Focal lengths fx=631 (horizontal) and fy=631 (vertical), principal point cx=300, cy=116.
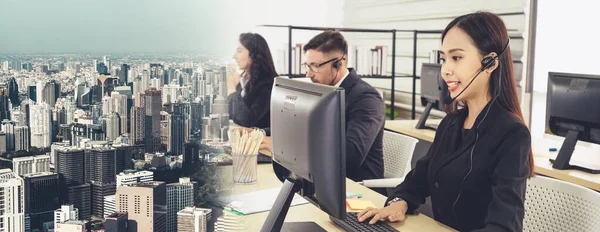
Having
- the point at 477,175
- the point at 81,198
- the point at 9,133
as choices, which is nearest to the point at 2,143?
the point at 9,133

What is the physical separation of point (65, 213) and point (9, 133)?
0.36 meters

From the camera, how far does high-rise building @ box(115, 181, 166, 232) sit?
2518 mm

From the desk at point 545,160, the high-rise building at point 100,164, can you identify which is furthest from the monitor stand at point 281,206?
the desk at point 545,160

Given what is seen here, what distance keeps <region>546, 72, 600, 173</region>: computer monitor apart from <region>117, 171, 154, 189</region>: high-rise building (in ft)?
6.49

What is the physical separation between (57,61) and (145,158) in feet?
1.71

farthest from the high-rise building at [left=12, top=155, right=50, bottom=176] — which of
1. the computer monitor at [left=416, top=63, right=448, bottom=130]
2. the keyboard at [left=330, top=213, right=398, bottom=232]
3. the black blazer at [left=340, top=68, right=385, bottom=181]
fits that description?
the computer monitor at [left=416, top=63, right=448, bottom=130]

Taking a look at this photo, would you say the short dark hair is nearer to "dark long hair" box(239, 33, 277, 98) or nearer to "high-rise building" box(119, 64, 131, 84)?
"dark long hair" box(239, 33, 277, 98)

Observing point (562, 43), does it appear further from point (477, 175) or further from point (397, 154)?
point (477, 175)

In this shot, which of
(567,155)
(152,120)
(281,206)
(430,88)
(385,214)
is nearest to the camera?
(281,206)

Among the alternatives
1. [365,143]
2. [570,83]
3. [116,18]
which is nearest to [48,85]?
[116,18]

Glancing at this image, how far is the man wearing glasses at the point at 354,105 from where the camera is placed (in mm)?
2777

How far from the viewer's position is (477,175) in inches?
71.9

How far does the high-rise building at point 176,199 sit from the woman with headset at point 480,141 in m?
1.03

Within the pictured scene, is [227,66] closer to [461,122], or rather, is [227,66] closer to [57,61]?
[57,61]
